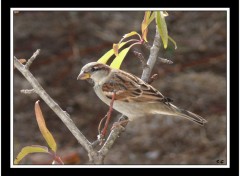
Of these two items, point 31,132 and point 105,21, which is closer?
point 31,132

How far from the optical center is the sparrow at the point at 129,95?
189 centimetres

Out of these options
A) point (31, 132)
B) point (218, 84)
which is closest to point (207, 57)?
point (218, 84)

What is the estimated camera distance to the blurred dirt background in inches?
134

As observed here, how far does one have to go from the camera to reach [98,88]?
76.6 inches

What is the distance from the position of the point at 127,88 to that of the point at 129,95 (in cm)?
3

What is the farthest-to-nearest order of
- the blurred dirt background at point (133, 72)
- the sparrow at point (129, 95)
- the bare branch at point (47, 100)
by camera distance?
the blurred dirt background at point (133, 72) < the sparrow at point (129, 95) < the bare branch at point (47, 100)

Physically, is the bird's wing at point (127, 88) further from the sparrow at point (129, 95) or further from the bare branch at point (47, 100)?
the bare branch at point (47, 100)

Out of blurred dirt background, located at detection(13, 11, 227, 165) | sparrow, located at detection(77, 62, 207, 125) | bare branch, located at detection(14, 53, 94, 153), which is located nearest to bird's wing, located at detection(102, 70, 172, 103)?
sparrow, located at detection(77, 62, 207, 125)

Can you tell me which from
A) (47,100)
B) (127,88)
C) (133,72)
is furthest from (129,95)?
(133,72)

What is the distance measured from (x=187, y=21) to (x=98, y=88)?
7.38ft

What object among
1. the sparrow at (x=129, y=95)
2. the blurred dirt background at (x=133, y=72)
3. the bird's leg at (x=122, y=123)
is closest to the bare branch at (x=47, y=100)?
the bird's leg at (x=122, y=123)

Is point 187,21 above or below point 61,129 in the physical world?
above

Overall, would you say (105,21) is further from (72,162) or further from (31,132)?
(72,162)

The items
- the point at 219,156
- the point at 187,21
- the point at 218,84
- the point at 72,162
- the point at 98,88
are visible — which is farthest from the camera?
the point at 187,21
